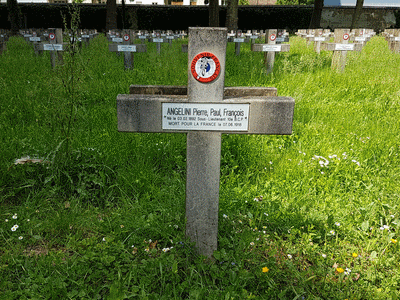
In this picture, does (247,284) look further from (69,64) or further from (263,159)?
(69,64)

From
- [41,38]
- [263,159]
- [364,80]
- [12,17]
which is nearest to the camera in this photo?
[263,159]

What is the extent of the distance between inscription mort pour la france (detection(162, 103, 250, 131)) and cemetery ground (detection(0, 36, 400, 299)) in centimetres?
84

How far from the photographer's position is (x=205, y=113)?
2.04m

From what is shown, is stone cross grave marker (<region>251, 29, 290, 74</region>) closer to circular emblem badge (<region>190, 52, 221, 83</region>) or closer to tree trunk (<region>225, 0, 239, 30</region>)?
circular emblem badge (<region>190, 52, 221, 83</region>)

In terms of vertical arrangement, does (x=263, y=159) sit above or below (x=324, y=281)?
above

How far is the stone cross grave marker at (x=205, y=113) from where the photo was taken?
195cm

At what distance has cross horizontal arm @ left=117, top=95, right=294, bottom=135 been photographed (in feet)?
6.73

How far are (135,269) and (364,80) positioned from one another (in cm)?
606

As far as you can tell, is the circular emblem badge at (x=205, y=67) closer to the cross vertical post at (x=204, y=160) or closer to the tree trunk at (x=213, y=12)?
the cross vertical post at (x=204, y=160)

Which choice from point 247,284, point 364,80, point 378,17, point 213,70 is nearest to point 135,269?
point 247,284

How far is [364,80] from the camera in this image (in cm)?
649

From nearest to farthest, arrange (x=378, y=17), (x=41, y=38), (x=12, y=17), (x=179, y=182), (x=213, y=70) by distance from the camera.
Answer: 1. (x=213, y=70)
2. (x=179, y=182)
3. (x=41, y=38)
4. (x=12, y=17)
5. (x=378, y=17)

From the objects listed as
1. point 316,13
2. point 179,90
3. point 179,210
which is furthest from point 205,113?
point 316,13

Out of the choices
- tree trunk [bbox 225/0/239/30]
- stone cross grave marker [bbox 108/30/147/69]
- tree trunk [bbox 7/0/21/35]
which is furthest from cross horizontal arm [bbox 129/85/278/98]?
tree trunk [bbox 7/0/21/35]
